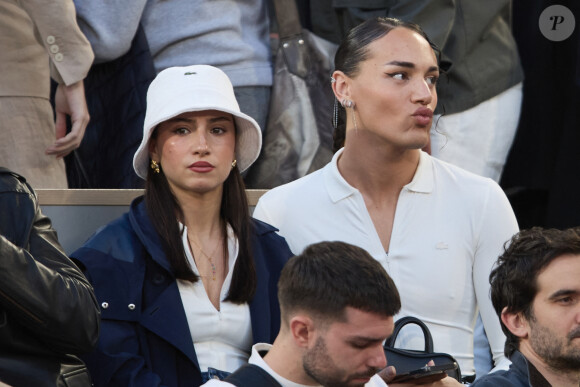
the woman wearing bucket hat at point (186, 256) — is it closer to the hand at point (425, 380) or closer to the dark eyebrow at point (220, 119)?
the dark eyebrow at point (220, 119)

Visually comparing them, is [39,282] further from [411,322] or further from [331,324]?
[411,322]

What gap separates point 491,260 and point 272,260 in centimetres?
78

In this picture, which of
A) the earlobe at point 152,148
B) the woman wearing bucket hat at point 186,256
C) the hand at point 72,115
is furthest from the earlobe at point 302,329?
the hand at point 72,115

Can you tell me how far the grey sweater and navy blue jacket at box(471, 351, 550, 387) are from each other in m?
1.88

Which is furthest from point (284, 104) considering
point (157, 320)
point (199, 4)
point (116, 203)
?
point (157, 320)

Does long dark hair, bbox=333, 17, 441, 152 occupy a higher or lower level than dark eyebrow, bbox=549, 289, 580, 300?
higher

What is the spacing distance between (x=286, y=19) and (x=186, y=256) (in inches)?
62.7

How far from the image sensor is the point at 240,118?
13.2 ft

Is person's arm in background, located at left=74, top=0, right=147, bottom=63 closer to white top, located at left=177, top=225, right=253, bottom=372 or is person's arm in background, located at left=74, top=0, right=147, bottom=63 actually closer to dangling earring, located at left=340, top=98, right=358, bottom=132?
dangling earring, located at left=340, top=98, right=358, bottom=132

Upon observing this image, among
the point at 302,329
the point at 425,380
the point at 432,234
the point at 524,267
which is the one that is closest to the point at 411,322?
the point at 425,380

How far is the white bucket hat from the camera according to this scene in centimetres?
382

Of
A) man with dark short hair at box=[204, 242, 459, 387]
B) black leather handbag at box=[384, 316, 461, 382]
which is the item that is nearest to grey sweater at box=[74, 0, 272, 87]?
black leather handbag at box=[384, 316, 461, 382]

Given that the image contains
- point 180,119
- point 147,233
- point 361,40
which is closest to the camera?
point 147,233

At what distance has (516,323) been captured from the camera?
11.8ft
